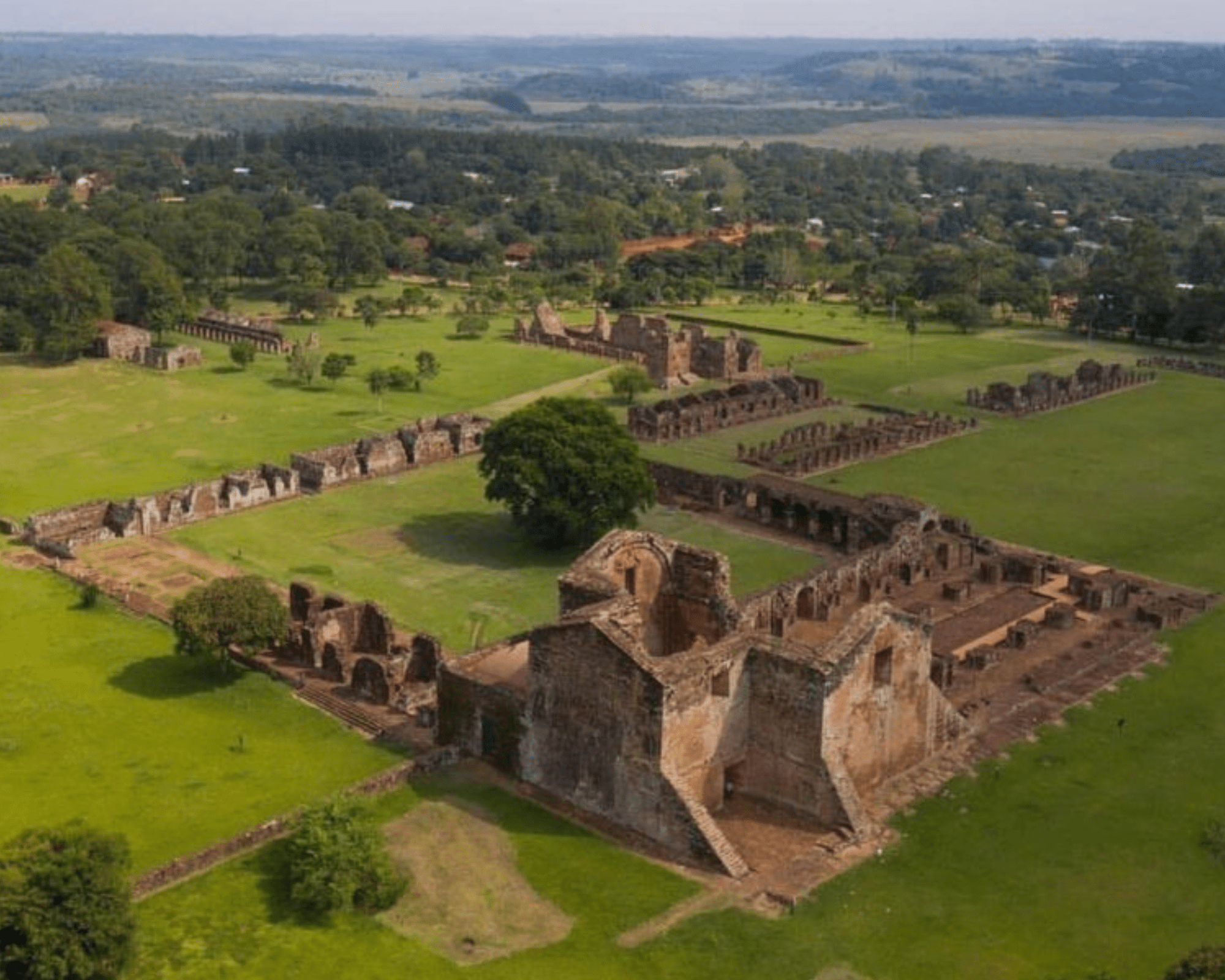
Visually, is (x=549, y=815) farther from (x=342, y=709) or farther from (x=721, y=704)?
(x=342, y=709)

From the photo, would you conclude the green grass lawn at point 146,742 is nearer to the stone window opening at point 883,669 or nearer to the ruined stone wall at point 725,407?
the stone window opening at point 883,669

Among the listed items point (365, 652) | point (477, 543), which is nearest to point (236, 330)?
point (477, 543)

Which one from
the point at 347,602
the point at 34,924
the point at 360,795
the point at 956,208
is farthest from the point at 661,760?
the point at 956,208

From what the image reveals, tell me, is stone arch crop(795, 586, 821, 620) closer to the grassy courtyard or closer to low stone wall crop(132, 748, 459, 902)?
the grassy courtyard

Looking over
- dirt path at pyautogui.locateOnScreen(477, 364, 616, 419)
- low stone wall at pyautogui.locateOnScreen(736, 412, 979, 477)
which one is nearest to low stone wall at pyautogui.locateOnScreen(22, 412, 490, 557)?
dirt path at pyautogui.locateOnScreen(477, 364, 616, 419)

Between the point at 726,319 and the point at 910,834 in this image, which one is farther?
the point at 726,319

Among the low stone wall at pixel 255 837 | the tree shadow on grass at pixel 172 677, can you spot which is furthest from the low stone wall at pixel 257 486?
Result: the low stone wall at pixel 255 837

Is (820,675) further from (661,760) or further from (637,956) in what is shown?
(637,956)
